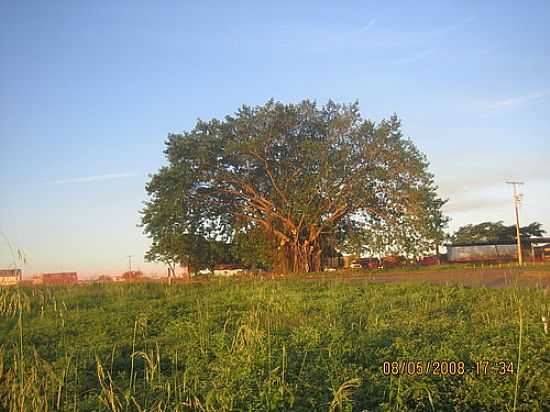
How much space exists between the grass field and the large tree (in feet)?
66.3

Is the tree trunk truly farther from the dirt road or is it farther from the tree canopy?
the tree canopy

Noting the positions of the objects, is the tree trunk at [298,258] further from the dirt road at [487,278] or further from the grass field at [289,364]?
the grass field at [289,364]

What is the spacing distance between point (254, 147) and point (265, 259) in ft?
24.5

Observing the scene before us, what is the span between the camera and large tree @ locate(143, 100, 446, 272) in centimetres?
2838

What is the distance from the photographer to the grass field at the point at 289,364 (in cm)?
397

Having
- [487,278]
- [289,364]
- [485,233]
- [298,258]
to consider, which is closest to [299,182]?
[298,258]

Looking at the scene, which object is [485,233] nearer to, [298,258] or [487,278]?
[298,258]

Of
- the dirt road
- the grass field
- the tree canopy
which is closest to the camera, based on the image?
the grass field

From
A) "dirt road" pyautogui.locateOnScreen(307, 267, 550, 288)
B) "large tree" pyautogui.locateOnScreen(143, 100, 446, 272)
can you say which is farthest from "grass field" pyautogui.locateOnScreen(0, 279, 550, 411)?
"large tree" pyautogui.locateOnScreen(143, 100, 446, 272)

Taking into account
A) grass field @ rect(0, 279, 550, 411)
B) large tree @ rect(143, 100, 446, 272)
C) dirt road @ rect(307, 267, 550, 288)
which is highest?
large tree @ rect(143, 100, 446, 272)

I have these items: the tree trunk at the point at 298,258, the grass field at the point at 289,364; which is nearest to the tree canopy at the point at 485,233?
the tree trunk at the point at 298,258

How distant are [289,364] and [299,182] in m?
25.5

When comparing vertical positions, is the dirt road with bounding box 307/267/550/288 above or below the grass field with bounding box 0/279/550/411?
below

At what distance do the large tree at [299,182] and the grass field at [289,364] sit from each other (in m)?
20.2
